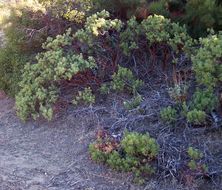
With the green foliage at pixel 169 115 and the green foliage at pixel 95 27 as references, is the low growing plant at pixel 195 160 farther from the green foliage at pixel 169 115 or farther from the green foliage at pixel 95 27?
the green foliage at pixel 95 27

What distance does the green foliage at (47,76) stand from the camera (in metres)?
5.70

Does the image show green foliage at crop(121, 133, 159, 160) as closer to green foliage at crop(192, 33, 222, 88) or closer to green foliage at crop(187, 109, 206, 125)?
green foliage at crop(187, 109, 206, 125)

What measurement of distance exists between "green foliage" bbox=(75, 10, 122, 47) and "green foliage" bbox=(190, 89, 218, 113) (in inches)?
58.6

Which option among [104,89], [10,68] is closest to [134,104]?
[104,89]

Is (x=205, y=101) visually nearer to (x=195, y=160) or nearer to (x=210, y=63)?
(x=210, y=63)

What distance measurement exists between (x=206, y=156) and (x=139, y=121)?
3.04ft

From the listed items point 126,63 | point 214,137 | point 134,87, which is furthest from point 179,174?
point 126,63

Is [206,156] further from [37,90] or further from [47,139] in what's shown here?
[37,90]

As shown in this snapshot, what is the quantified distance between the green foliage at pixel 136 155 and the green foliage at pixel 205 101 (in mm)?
600

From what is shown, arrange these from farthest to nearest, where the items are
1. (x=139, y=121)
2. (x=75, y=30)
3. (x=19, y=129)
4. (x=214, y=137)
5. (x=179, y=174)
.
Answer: (x=75, y=30)
(x=19, y=129)
(x=139, y=121)
(x=214, y=137)
(x=179, y=174)

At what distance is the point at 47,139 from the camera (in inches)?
219

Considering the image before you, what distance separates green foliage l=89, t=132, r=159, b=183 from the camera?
4461mm

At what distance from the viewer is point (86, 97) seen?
5699mm

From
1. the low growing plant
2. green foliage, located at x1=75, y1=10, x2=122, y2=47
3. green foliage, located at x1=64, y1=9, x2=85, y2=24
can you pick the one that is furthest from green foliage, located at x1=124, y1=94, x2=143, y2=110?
green foliage, located at x1=64, y1=9, x2=85, y2=24
